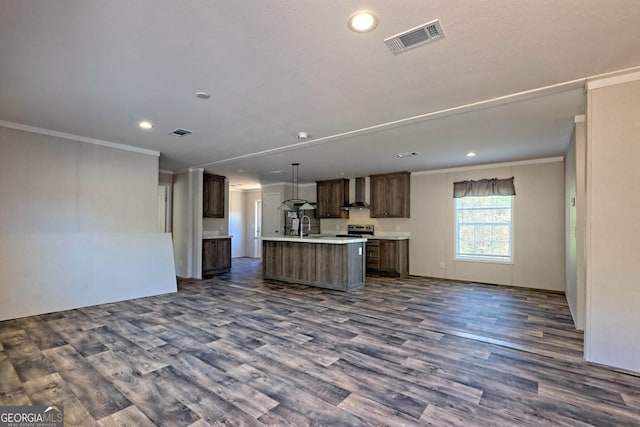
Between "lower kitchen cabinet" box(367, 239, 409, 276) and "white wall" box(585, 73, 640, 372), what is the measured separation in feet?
14.7

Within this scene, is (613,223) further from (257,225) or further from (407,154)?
(257,225)

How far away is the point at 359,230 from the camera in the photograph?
8383 mm

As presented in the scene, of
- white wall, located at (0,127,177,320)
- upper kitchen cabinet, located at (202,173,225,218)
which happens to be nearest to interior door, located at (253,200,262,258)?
upper kitchen cabinet, located at (202,173,225,218)

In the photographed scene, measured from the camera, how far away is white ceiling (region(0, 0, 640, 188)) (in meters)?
1.89

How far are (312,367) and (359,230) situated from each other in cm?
590

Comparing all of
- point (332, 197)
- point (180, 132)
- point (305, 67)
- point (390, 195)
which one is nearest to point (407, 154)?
point (390, 195)

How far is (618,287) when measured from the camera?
2.66 metres

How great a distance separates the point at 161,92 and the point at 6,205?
3.05 meters

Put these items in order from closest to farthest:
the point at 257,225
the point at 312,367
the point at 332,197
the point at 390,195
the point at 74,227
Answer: the point at 312,367, the point at 74,227, the point at 390,195, the point at 332,197, the point at 257,225

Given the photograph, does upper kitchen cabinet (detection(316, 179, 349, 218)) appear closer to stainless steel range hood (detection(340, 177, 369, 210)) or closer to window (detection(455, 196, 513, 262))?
stainless steel range hood (detection(340, 177, 369, 210))

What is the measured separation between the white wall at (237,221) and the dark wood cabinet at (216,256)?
3.18 metres

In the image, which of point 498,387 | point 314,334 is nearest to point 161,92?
point 314,334

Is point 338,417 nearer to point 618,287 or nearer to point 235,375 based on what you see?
point 235,375

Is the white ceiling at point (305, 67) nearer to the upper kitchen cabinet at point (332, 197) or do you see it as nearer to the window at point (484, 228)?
the window at point (484, 228)
